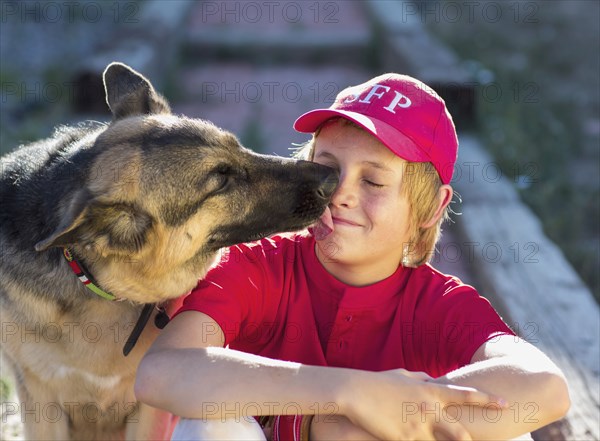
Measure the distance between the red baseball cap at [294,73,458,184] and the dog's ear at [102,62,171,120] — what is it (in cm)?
69

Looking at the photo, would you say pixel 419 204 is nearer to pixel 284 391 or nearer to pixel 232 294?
pixel 232 294

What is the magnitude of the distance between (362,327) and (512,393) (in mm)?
640

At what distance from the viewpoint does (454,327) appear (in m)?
2.47

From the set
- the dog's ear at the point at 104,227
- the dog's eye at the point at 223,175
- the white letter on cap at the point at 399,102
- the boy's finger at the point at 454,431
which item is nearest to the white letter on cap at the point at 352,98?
the white letter on cap at the point at 399,102

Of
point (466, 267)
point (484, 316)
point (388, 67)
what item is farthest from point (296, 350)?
point (388, 67)

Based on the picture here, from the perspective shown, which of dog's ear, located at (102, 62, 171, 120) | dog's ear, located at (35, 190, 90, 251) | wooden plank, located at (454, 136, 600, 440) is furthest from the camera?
wooden plank, located at (454, 136, 600, 440)

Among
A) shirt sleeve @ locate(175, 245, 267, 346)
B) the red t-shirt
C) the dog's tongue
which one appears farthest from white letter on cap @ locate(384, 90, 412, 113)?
shirt sleeve @ locate(175, 245, 267, 346)

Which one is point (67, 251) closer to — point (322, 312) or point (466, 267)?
point (322, 312)

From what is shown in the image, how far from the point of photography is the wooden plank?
10.6ft

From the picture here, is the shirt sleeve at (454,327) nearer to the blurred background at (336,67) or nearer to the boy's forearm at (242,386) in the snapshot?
the boy's forearm at (242,386)

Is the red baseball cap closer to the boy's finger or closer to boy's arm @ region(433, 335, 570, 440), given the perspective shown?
boy's arm @ region(433, 335, 570, 440)

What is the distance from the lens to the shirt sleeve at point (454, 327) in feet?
7.92

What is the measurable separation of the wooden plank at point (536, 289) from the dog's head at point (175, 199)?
1.44 m

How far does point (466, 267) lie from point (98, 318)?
2776 millimetres
